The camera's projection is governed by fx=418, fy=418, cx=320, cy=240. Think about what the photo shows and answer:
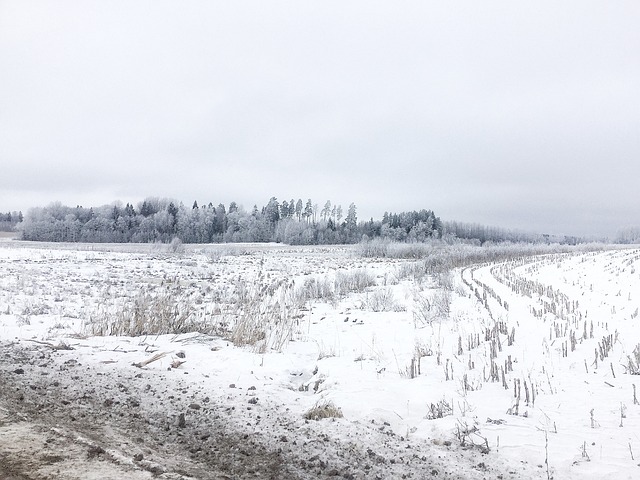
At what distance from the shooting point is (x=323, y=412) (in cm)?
440

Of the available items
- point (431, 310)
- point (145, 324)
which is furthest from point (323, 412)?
point (431, 310)

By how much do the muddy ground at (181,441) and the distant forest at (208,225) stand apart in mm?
67703

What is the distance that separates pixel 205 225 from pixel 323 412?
9402 centimetres

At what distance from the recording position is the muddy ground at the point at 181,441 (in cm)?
319

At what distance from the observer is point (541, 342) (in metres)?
8.25

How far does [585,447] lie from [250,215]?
104652mm

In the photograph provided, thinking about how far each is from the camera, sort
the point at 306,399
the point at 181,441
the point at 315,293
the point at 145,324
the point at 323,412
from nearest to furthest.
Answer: the point at 181,441, the point at 323,412, the point at 306,399, the point at 145,324, the point at 315,293

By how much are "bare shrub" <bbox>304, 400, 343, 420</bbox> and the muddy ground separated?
0.12 m

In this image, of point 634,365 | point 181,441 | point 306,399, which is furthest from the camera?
point 634,365

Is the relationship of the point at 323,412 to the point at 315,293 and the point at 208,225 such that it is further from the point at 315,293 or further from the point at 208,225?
the point at 208,225

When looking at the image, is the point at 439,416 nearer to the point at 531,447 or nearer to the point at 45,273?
the point at 531,447

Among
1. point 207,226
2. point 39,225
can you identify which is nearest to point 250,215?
point 207,226

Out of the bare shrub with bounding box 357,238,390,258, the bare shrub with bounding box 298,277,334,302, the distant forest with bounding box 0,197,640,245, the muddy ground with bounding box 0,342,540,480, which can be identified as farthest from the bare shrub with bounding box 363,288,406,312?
the distant forest with bounding box 0,197,640,245

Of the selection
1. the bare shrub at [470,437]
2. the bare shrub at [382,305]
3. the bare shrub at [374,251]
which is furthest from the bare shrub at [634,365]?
the bare shrub at [374,251]
